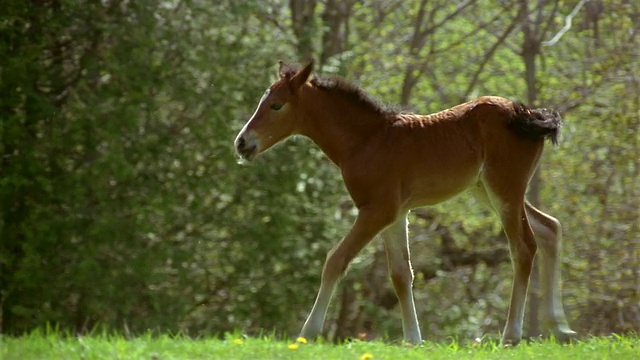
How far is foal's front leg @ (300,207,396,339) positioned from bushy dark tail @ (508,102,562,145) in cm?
123

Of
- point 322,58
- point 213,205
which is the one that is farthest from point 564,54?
point 213,205

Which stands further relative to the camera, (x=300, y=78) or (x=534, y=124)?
(x=534, y=124)

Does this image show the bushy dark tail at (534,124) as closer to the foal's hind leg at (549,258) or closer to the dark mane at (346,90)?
the foal's hind leg at (549,258)

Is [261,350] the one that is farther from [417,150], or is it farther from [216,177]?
[216,177]

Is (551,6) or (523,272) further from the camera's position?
(551,6)

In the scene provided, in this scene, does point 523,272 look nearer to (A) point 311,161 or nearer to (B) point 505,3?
(A) point 311,161

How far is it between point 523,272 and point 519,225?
348mm

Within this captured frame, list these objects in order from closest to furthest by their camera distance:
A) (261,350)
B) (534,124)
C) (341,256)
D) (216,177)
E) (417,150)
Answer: (261,350), (341,256), (417,150), (534,124), (216,177)

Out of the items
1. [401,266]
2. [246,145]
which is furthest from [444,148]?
[246,145]

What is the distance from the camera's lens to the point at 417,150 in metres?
9.15

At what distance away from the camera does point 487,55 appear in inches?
689

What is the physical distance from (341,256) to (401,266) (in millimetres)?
804

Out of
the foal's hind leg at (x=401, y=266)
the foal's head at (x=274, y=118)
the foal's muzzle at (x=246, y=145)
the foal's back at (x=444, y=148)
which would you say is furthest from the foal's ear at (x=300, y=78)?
the foal's hind leg at (x=401, y=266)

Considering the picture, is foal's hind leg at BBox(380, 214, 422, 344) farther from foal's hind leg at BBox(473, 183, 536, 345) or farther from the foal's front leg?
foal's hind leg at BBox(473, 183, 536, 345)
